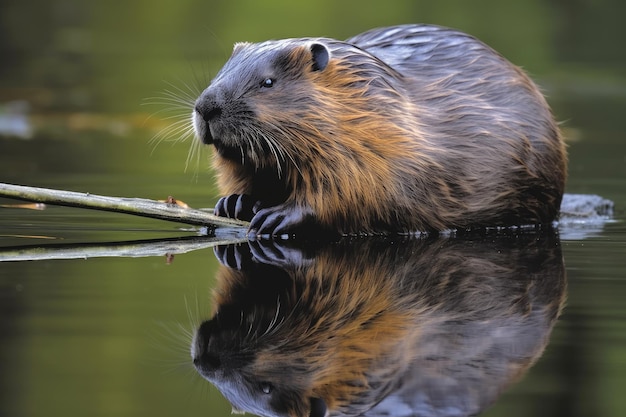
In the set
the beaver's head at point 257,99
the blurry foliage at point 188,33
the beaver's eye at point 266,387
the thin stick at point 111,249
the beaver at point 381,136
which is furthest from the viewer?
the blurry foliage at point 188,33

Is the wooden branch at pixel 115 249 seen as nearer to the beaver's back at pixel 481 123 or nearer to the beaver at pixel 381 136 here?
the beaver at pixel 381 136

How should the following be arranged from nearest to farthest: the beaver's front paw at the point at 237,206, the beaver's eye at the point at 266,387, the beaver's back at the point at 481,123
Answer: the beaver's eye at the point at 266,387, the beaver's front paw at the point at 237,206, the beaver's back at the point at 481,123

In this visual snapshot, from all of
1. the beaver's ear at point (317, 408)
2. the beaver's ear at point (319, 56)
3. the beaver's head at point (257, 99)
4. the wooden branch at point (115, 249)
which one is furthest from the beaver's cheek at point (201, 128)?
the beaver's ear at point (317, 408)

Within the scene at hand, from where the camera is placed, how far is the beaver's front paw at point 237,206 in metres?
5.40

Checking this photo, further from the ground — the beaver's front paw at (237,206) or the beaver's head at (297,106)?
the beaver's head at (297,106)

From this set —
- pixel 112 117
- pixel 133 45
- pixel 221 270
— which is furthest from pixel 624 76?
pixel 221 270

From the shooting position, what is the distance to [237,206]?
539 cm

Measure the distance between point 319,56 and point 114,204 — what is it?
106 cm

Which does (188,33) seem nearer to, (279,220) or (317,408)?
(279,220)

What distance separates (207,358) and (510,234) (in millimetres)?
2776

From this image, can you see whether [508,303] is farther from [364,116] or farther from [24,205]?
[24,205]

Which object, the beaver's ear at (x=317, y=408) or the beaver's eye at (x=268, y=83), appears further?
the beaver's eye at (x=268, y=83)

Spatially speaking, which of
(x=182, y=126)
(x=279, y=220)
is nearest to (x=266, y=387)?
(x=279, y=220)

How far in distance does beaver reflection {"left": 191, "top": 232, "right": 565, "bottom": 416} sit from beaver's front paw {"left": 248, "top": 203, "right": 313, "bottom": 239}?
0.35 feet
